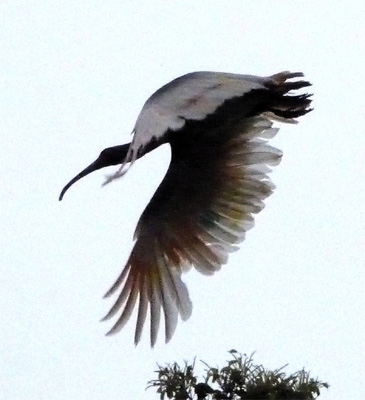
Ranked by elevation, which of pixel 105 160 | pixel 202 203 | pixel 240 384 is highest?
pixel 105 160

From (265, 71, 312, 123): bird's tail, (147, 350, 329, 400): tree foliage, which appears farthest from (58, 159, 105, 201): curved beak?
(147, 350, 329, 400): tree foliage

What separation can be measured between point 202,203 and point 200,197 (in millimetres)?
47

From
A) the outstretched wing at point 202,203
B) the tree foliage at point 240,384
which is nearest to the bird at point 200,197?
the outstretched wing at point 202,203

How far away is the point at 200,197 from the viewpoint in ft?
35.4

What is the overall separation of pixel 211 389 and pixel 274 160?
13.1 ft

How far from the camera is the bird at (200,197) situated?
10273 millimetres

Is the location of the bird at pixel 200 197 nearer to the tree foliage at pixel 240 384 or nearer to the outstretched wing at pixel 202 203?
the outstretched wing at pixel 202 203

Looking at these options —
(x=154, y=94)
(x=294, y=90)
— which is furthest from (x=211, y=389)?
(x=294, y=90)

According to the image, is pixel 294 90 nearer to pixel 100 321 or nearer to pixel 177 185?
pixel 177 185

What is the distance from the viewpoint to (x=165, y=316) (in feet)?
33.6

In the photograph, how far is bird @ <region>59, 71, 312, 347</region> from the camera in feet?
33.7

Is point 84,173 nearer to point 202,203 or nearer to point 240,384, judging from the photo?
point 202,203

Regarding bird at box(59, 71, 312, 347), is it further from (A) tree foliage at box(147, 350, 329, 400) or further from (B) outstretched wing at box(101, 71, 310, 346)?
(A) tree foliage at box(147, 350, 329, 400)

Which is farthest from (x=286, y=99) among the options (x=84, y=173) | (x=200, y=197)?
(x=84, y=173)
